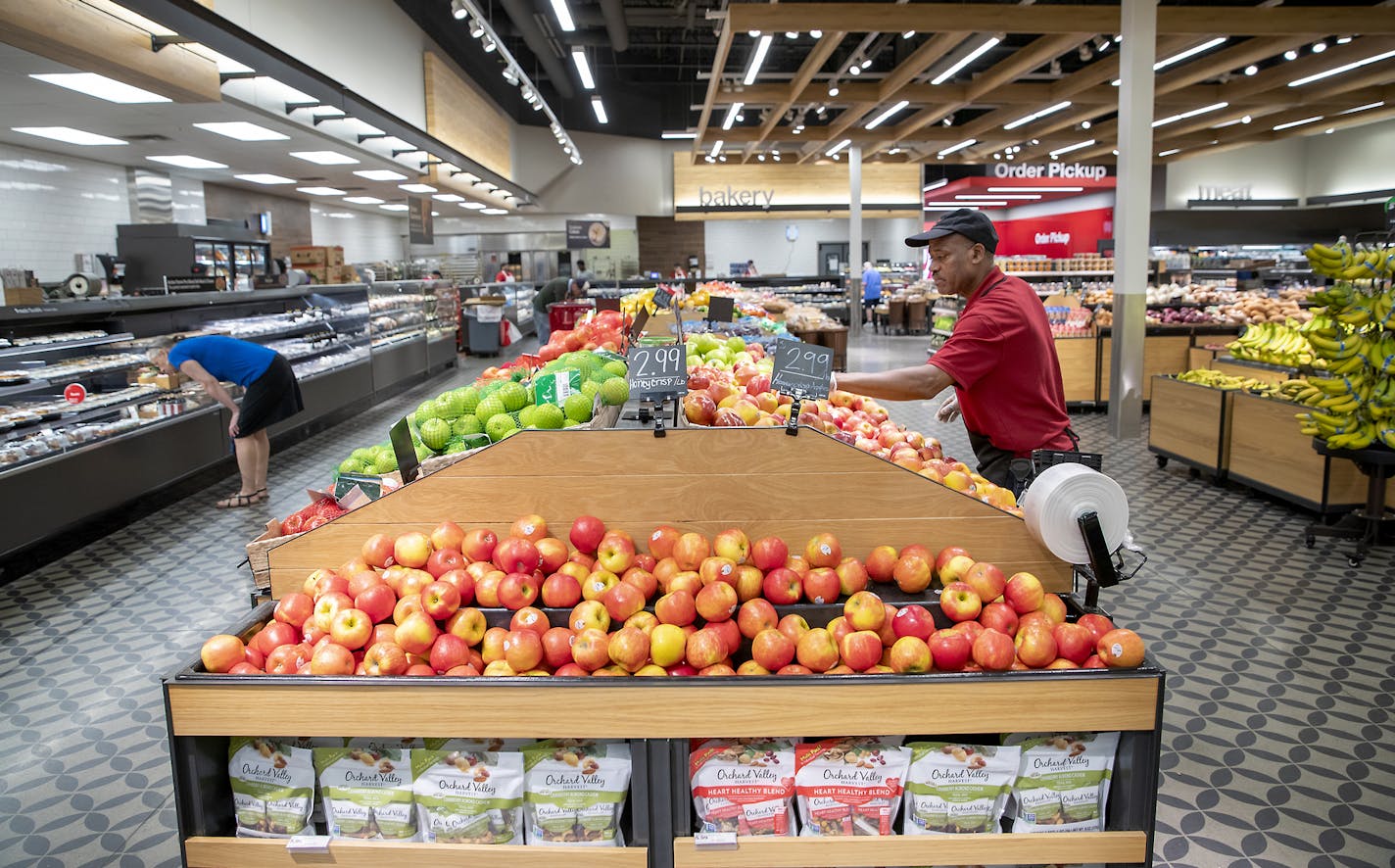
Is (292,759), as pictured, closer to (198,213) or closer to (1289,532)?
(1289,532)

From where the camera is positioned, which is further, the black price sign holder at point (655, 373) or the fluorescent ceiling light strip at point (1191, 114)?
the fluorescent ceiling light strip at point (1191, 114)

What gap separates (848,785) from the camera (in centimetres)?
184

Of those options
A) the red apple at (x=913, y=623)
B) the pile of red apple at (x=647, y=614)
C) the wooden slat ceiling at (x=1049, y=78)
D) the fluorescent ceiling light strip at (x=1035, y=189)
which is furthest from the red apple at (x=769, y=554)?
the fluorescent ceiling light strip at (x=1035, y=189)

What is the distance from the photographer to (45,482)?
16.8ft

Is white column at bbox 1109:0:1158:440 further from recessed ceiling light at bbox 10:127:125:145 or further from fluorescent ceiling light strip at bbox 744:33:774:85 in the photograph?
recessed ceiling light at bbox 10:127:125:145

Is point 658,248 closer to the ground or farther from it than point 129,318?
farther from it

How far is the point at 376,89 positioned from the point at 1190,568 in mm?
10386

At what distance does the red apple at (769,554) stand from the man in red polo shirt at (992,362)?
866 millimetres

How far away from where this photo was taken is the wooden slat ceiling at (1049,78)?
9.22 meters

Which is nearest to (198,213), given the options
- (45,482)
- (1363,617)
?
(45,482)

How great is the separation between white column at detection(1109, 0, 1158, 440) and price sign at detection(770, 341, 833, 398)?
746cm

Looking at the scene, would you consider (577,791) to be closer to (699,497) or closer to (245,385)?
(699,497)

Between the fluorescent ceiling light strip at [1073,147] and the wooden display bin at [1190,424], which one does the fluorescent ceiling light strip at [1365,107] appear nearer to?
the fluorescent ceiling light strip at [1073,147]

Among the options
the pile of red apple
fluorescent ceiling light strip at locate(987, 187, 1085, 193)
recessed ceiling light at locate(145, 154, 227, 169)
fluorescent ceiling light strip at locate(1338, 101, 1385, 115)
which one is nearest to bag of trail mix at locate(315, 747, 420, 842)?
the pile of red apple
